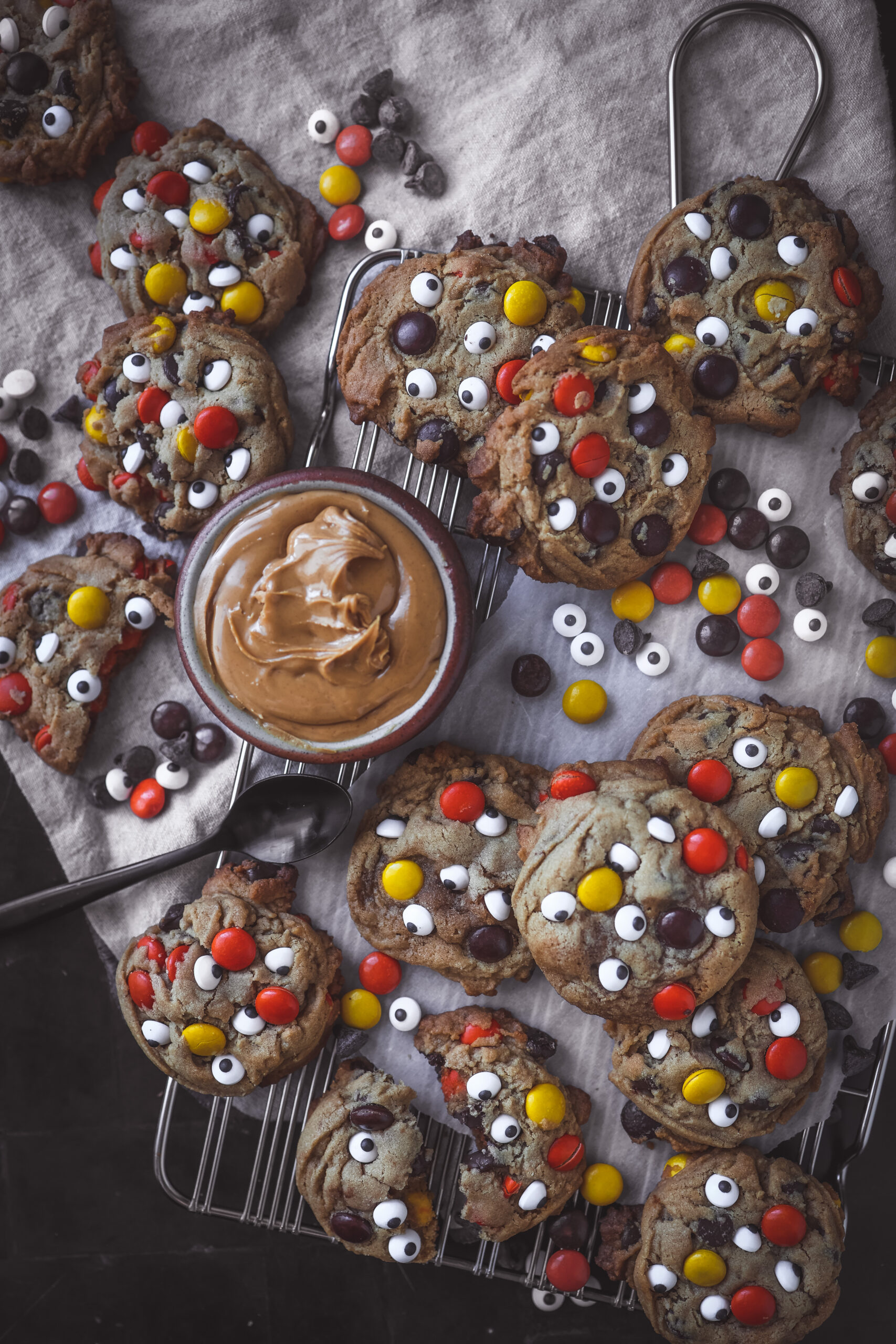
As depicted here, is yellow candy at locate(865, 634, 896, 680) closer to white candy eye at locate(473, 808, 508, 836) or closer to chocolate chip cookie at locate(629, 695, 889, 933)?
chocolate chip cookie at locate(629, 695, 889, 933)

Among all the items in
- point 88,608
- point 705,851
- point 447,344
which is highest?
point 447,344

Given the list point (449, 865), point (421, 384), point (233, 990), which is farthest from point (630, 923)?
point (421, 384)

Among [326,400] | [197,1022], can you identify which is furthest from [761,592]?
[197,1022]

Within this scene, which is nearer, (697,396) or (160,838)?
(697,396)

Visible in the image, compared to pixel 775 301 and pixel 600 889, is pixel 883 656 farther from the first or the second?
pixel 600 889

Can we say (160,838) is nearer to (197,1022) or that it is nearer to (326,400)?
(197,1022)

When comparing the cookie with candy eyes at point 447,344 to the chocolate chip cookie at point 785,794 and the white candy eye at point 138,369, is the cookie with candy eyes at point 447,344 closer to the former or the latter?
the white candy eye at point 138,369

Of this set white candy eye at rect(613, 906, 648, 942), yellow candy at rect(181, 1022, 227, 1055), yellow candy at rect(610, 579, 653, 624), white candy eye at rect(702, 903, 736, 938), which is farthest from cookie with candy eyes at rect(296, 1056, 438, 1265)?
yellow candy at rect(610, 579, 653, 624)
